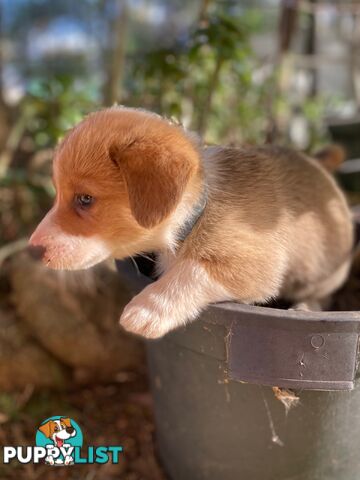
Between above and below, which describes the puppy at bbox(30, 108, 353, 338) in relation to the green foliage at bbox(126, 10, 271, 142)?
below

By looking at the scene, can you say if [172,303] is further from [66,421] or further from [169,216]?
[66,421]

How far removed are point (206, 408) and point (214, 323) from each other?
1.16 feet

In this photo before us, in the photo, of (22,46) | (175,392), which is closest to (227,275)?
(175,392)

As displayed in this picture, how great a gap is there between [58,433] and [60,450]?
0.05m

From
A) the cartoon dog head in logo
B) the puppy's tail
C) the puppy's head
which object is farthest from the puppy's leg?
the puppy's tail

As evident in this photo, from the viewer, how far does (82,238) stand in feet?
4.06

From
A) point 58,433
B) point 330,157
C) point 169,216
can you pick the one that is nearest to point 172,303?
point 169,216

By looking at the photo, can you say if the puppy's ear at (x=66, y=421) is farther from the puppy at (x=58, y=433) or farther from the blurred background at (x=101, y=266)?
the blurred background at (x=101, y=266)

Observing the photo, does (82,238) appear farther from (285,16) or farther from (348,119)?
(348,119)

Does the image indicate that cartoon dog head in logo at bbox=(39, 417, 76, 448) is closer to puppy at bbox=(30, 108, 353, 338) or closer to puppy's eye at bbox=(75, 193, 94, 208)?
puppy at bbox=(30, 108, 353, 338)

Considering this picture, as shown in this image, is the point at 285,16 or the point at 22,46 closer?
the point at 285,16

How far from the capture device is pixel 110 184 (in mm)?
1221

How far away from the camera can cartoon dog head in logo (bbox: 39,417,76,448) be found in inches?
68.4

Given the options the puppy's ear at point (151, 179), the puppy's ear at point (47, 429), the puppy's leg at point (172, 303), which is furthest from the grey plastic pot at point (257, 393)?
the puppy's ear at point (47, 429)
